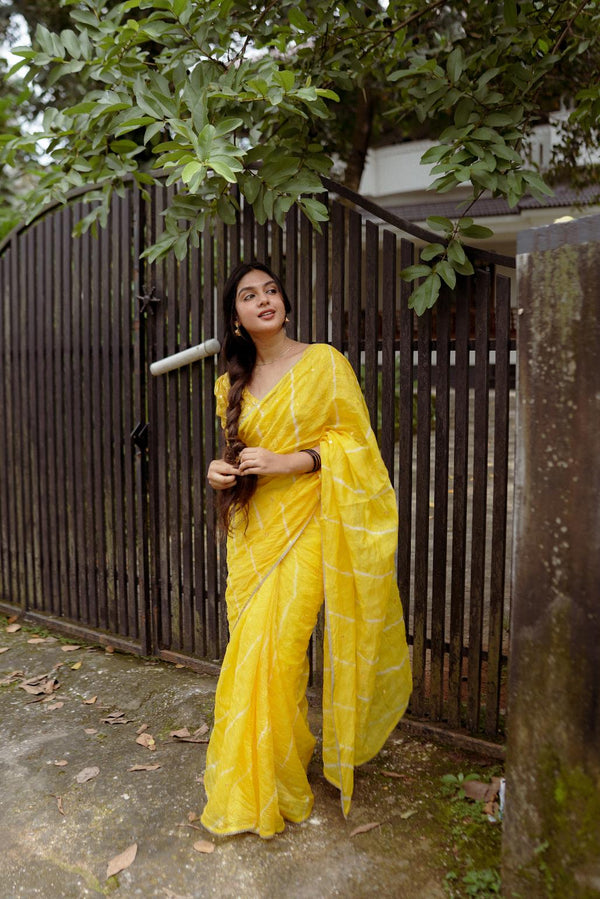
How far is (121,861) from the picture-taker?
2355mm

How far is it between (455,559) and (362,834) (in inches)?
42.0

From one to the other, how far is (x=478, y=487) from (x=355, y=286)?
0.98 metres

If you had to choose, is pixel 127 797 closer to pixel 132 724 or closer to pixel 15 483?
pixel 132 724

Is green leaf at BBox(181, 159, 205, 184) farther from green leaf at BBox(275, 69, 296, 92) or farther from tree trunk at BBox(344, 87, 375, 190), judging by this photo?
tree trunk at BBox(344, 87, 375, 190)

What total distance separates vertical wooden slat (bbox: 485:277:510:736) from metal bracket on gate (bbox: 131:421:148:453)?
187cm

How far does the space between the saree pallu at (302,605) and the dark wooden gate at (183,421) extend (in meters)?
0.42

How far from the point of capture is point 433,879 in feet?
7.38

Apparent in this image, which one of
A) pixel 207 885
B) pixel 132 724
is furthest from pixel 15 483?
pixel 207 885

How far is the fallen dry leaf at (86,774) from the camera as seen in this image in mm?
2838

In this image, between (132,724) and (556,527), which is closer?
(556,527)

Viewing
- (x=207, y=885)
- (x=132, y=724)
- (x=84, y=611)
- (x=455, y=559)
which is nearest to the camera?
(x=207, y=885)

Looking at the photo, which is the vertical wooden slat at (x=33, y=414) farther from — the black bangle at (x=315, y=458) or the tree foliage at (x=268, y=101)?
the black bangle at (x=315, y=458)

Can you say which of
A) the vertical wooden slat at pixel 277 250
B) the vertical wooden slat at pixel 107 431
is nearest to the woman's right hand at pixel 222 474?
the vertical wooden slat at pixel 277 250

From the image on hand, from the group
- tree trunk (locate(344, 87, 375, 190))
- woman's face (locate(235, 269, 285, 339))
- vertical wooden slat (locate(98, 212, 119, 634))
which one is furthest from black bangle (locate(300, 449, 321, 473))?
tree trunk (locate(344, 87, 375, 190))
